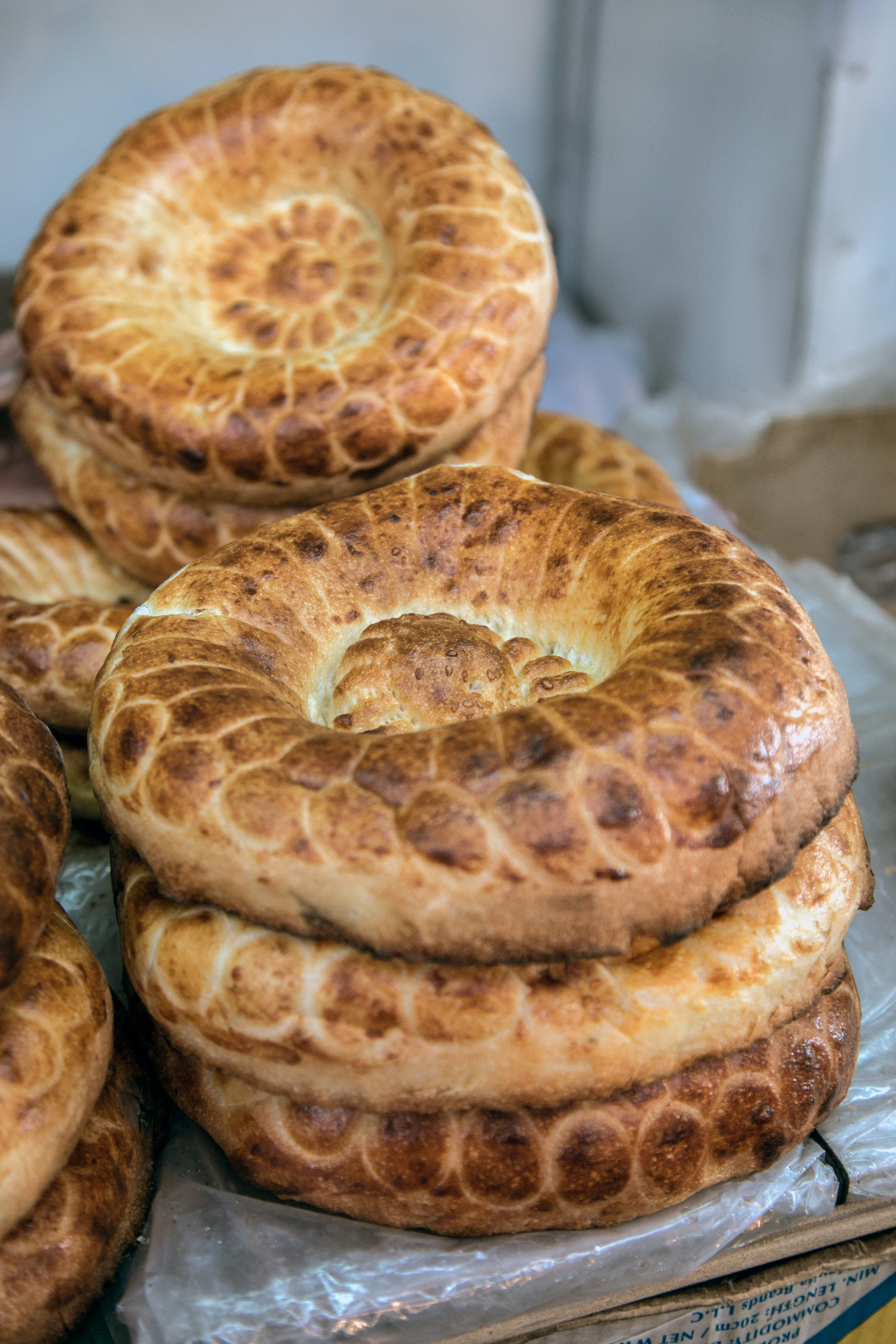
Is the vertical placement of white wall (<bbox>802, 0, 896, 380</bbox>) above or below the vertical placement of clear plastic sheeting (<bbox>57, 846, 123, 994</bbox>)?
above

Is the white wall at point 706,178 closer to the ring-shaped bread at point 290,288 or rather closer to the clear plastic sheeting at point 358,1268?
the ring-shaped bread at point 290,288

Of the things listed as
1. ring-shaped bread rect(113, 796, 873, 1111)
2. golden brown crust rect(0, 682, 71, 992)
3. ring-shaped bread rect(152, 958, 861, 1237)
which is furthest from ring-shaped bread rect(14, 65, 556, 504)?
ring-shaped bread rect(152, 958, 861, 1237)

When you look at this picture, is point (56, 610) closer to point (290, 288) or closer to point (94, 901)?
point (94, 901)

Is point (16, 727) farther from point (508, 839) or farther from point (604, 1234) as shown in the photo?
point (604, 1234)

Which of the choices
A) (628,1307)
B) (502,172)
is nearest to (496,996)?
(628,1307)

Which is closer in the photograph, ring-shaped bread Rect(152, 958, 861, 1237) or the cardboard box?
ring-shaped bread Rect(152, 958, 861, 1237)

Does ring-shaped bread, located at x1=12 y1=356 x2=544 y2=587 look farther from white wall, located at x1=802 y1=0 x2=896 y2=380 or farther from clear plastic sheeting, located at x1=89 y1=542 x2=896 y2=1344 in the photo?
white wall, located at x1=802 y1=0 x2=896 y2=380

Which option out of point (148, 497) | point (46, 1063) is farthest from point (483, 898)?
point (148, 497)
